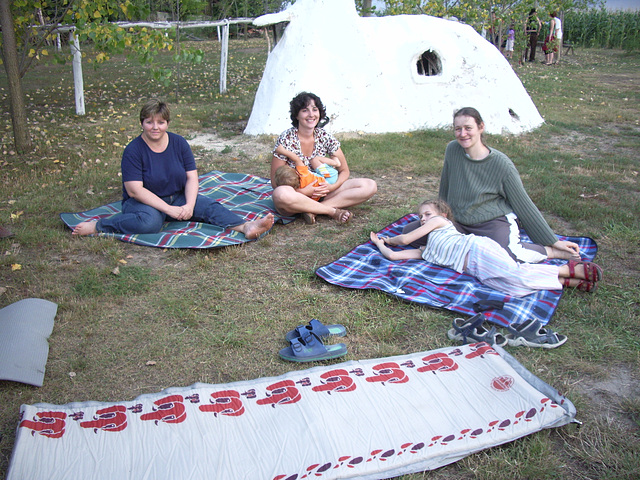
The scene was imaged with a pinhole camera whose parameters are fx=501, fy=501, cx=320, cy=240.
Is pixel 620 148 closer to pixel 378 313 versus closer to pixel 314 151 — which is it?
pixel 314 151

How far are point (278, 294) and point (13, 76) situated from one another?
558 cm

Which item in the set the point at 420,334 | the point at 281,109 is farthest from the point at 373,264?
Answer: the point at 281,109

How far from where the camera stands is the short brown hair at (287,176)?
15.1 ft

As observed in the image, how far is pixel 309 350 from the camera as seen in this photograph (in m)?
2.83

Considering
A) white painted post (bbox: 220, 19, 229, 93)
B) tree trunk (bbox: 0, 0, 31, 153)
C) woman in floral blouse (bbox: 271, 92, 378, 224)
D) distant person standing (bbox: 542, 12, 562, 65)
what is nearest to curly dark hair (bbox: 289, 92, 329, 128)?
woman in floral blouse (bbox: 271, 92, 378, 224)

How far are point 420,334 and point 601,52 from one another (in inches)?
927

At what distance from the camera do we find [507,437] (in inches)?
86.4

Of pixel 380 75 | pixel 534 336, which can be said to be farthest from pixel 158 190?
pixel 380 75

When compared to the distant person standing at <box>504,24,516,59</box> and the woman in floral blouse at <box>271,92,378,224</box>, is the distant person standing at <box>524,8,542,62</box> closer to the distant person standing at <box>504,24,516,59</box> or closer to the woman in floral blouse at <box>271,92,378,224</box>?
the distant person standing at <box>504,24,516,59</box>

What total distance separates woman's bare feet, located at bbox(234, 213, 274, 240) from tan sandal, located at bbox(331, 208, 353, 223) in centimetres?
69

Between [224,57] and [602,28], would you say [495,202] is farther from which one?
[602,28]

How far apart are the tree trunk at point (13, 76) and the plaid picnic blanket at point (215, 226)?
2921 mm

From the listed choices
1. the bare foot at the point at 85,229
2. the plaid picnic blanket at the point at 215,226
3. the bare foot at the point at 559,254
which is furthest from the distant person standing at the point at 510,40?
the bare foot at the point at 85,229

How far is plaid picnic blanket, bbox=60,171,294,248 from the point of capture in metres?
4.24
